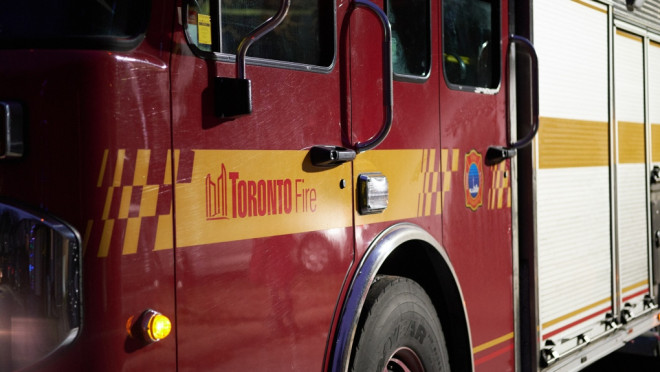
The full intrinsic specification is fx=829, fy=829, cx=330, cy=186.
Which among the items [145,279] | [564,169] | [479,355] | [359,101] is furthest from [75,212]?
[564,169]

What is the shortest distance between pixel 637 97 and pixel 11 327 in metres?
4.85

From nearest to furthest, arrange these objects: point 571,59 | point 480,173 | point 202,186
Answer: point 202,186
point 480,173
point 571,59

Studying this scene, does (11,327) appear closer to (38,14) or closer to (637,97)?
(38,14)

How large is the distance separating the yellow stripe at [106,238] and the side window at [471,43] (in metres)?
2.00

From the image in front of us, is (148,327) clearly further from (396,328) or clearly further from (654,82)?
(654,82)

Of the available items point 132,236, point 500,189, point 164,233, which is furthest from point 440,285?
point 132,236

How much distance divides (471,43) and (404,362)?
62.3 inches

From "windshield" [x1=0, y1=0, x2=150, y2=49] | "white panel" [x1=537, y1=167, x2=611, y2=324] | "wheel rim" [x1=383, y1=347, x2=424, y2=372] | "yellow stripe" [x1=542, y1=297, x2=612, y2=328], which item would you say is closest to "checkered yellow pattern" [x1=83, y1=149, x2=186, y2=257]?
"windshield" [x1=0, y1=0, x2=150, y2=49]

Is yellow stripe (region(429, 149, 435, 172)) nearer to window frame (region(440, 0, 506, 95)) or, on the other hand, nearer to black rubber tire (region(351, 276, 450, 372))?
window frame (region(440, 0, 506, 95))

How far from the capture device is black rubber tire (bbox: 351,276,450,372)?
123 inches

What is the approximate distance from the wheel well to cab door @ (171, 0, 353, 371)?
0.59 meters

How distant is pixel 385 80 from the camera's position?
3.10 metres

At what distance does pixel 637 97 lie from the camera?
5832 millimetres

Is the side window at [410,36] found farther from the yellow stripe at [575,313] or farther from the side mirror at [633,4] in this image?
the side mirror at [633,4]
